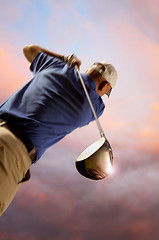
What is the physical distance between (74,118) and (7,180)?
831 millimetres

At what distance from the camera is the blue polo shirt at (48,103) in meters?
1.99

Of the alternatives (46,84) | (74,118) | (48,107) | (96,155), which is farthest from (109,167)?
(46,84)

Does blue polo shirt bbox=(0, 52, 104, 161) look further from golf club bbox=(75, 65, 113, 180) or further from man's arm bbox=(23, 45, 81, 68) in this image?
golf club bbox=(75, 65, 113, 180)

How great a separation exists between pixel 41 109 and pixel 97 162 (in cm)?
63

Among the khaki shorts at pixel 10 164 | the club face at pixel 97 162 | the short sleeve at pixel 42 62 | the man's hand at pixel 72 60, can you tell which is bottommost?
the khaki shorts at pixel 10 164

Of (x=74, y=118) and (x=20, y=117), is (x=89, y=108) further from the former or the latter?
(x=20, y=117)

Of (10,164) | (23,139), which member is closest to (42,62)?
(23,139)

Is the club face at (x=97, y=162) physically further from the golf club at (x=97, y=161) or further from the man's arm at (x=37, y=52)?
the man's arm at (x=37, y=52)

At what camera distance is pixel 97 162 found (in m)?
2.00

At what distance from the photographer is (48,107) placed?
206 cm

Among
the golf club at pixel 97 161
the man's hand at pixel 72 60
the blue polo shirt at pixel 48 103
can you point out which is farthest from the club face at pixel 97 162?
the man's hand at pixel 72 60

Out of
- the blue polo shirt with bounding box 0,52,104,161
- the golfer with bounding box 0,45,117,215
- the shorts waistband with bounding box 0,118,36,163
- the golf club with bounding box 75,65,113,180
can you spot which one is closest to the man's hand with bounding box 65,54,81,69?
the golfer with bounding box 0,45,117,215

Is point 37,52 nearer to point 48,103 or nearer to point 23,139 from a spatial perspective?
point 48,103

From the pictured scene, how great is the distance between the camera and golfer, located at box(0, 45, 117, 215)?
1.83m
